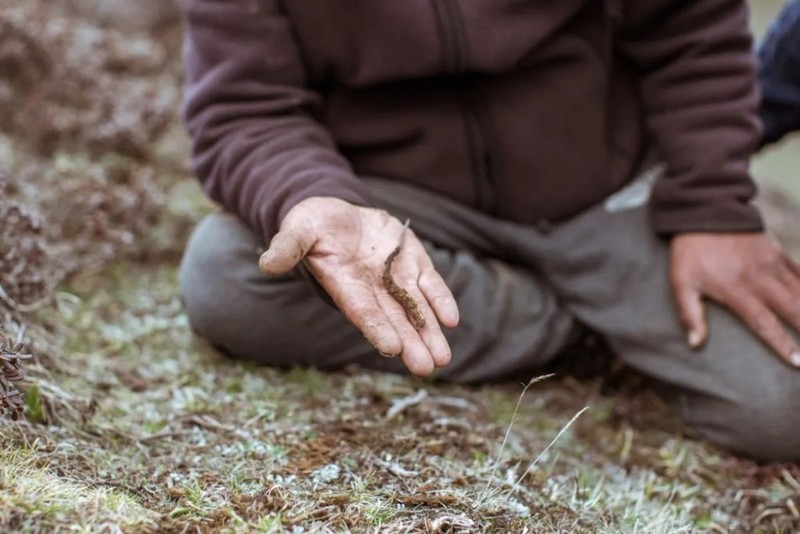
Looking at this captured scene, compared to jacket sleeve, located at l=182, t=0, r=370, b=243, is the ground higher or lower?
lower

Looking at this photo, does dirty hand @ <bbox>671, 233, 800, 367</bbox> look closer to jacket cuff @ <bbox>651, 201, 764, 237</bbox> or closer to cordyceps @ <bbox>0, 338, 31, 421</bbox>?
jacket cuff @ <bbox>651, 201, 764, 237</bbox>

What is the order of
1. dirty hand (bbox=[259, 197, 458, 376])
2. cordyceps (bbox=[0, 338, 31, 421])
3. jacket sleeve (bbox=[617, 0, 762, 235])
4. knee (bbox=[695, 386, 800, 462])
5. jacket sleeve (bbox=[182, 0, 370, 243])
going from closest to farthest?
1. cordyceps (bbox=[0, 338, 31, 421])
2. dirty hand (bbox=[259, 197, 458, 376])
3. jacket sleeve (bbox=[182, 0, 370, 243])
4. knee (bbox=[695, 386, 800, 462])
5. jacket sleeve (bbox=[617, 0, 762, 235])

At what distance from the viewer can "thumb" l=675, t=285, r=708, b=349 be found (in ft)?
7.16

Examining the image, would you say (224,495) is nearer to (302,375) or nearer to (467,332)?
(302,375)

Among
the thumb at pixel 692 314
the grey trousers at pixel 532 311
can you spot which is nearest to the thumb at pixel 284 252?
the grey trousers at pixel 532 311

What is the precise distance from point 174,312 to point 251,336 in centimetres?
39

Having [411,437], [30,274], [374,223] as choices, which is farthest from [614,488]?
[30,274]

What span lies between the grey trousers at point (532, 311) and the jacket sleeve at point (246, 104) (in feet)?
0.62

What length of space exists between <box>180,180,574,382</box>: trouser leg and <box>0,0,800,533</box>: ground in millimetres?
65

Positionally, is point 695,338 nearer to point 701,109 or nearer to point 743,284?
point 743,284

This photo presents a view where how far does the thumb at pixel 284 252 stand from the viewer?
162 cm

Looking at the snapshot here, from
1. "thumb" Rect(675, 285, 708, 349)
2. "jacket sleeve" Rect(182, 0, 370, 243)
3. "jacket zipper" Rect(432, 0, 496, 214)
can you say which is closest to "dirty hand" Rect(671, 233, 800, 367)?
"thumb" Rect(675, 285, 708, 349)

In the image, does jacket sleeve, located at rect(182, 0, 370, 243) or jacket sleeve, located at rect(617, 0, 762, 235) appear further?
jacket sleeve, located at rect(617, 0, 762, 235)

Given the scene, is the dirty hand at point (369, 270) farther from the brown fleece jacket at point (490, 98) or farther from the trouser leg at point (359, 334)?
the trouser leg at point (359, 334)
